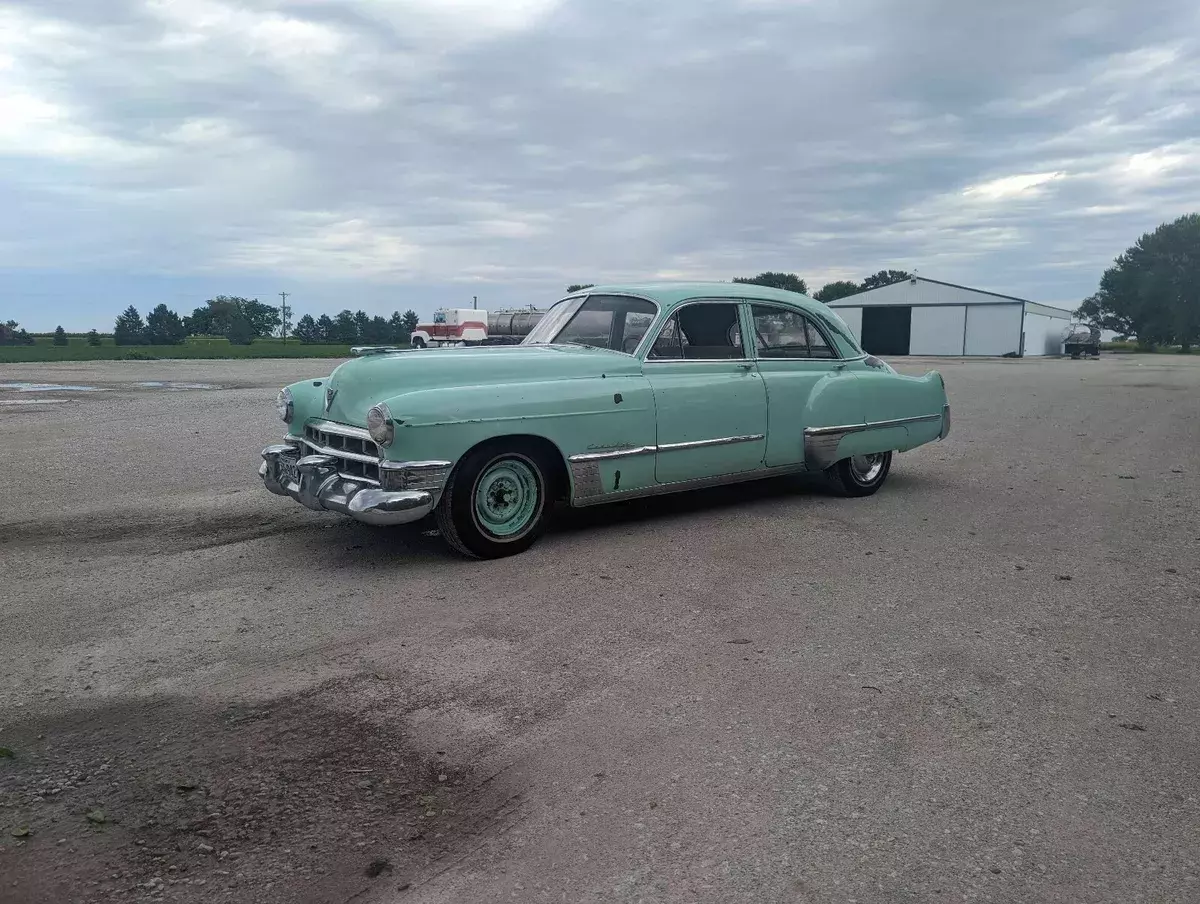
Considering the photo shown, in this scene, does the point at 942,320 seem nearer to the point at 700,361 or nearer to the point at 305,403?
the point at 700,361

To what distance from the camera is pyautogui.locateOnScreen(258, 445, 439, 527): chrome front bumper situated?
4973 mm

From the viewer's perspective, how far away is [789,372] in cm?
692

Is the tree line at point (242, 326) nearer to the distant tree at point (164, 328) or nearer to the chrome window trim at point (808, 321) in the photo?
the distant tree at point (164, 328)

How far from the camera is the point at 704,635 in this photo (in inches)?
164

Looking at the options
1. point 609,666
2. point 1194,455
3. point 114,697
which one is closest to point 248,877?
point 114,697

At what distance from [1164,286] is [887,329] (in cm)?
3485

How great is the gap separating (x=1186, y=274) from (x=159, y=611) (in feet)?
281

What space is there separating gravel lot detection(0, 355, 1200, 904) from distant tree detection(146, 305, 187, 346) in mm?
60319

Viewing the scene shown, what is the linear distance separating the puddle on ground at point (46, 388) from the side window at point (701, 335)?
1530 cm

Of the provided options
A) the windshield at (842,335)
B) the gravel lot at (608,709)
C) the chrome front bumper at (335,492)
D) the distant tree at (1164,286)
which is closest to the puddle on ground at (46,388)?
the gravel lot at (608,709)

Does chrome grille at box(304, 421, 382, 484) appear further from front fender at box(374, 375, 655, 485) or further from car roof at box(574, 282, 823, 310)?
car roof at box(574, 282, 823, 310)

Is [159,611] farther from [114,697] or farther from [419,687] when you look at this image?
[419,687]

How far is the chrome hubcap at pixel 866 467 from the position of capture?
739 centimetres

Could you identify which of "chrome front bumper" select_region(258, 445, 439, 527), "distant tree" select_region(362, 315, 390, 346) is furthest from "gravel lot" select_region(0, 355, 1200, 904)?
"distant tree" select_region(362, 315, 390, 346)
